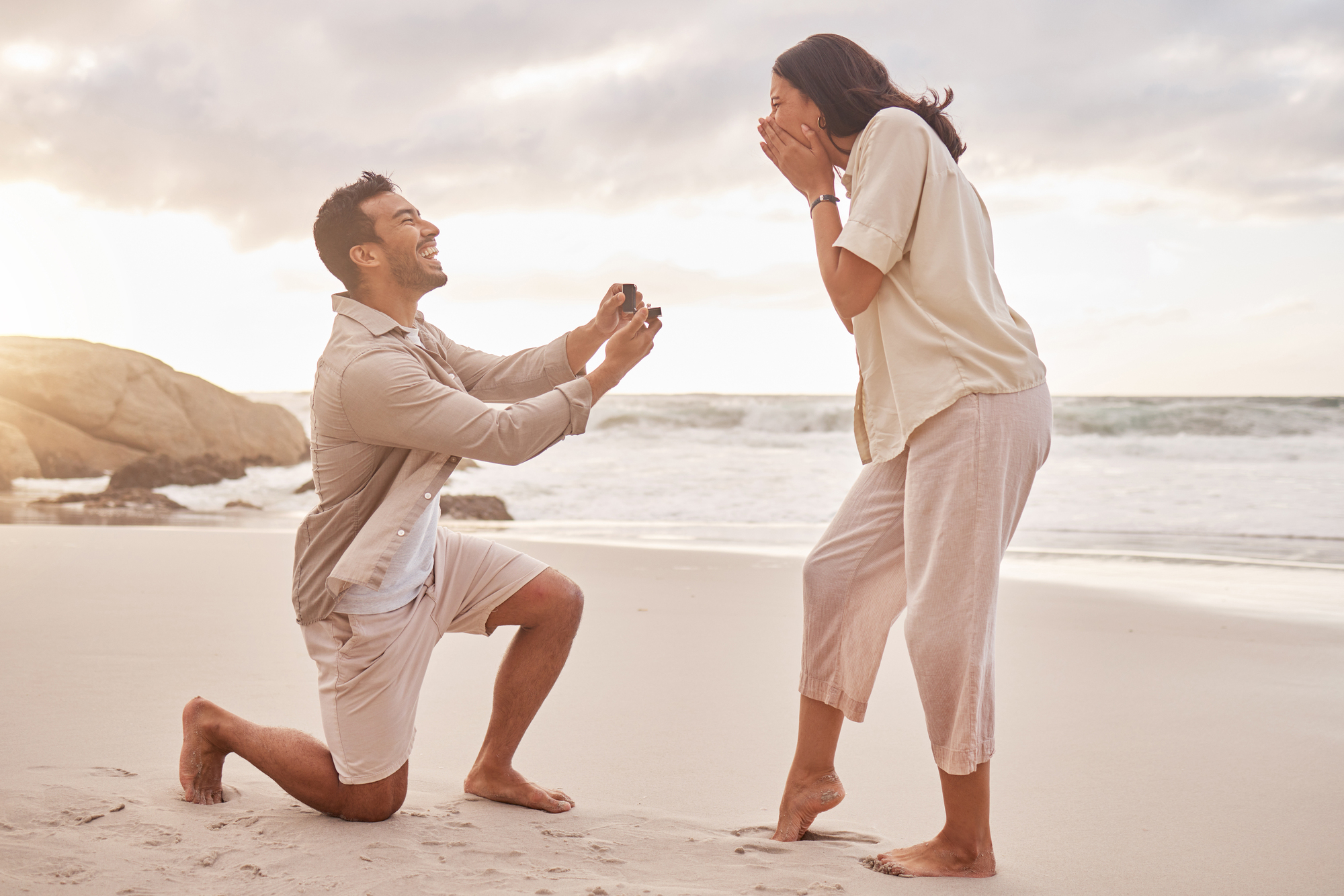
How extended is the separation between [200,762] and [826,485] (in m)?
12.3

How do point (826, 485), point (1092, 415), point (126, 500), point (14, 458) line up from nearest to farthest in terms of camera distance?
point (126, 500) → point (14, 458) → point (826, 485) → point (1092, 415)

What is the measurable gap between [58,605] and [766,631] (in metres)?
3.39

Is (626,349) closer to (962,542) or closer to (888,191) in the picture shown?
(888,191)

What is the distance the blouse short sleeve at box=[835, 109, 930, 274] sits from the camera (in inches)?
84.1

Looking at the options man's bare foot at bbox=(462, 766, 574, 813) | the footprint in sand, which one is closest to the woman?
the footprint in sand

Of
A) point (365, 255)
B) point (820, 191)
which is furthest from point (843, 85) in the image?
point (365, 255)

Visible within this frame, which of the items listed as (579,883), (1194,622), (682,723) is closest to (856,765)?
(682,723)

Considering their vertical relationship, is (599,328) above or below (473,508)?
above

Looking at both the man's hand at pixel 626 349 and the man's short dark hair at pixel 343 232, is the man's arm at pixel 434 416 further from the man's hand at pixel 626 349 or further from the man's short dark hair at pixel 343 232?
the man's short dark hair at pixel 343 232

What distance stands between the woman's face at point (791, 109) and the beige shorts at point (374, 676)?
4.66 feet

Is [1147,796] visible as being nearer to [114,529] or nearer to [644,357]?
[644,357]

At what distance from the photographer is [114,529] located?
784cm

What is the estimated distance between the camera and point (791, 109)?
2326 millimetres

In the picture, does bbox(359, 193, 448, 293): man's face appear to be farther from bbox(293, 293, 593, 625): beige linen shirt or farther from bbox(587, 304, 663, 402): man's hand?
bbox(587, 304, 663, 402): man's hand
